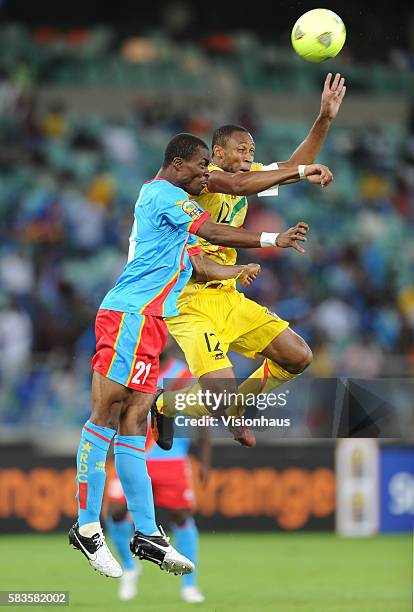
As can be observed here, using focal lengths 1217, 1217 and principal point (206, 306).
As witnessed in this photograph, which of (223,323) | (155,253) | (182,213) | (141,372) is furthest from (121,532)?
(182,213)

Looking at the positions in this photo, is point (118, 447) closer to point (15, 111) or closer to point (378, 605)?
point (378, 605)

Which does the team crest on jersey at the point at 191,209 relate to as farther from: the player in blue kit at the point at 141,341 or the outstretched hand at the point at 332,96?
the outstretched hand at the point at 332,96

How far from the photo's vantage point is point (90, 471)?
7285 millimetres

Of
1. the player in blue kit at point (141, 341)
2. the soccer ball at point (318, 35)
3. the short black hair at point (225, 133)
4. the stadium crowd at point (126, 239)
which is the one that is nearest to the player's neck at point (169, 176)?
the player in blue kit at point (141, 341)

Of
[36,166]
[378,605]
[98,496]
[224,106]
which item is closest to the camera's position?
[98,496]

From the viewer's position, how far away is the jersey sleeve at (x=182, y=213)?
286 inches

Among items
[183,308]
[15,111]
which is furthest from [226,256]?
[15,111]

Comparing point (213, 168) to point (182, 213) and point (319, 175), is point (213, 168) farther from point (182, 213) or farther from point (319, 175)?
point (319, 175)

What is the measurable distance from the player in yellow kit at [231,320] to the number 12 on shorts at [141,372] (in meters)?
0.56

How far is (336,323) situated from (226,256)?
749 centimetres

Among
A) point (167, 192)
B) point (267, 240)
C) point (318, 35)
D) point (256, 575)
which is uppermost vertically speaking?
point (318, 35)

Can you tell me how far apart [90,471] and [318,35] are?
2.95 m

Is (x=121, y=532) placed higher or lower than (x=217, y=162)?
lower

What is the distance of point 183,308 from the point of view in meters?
8.10
